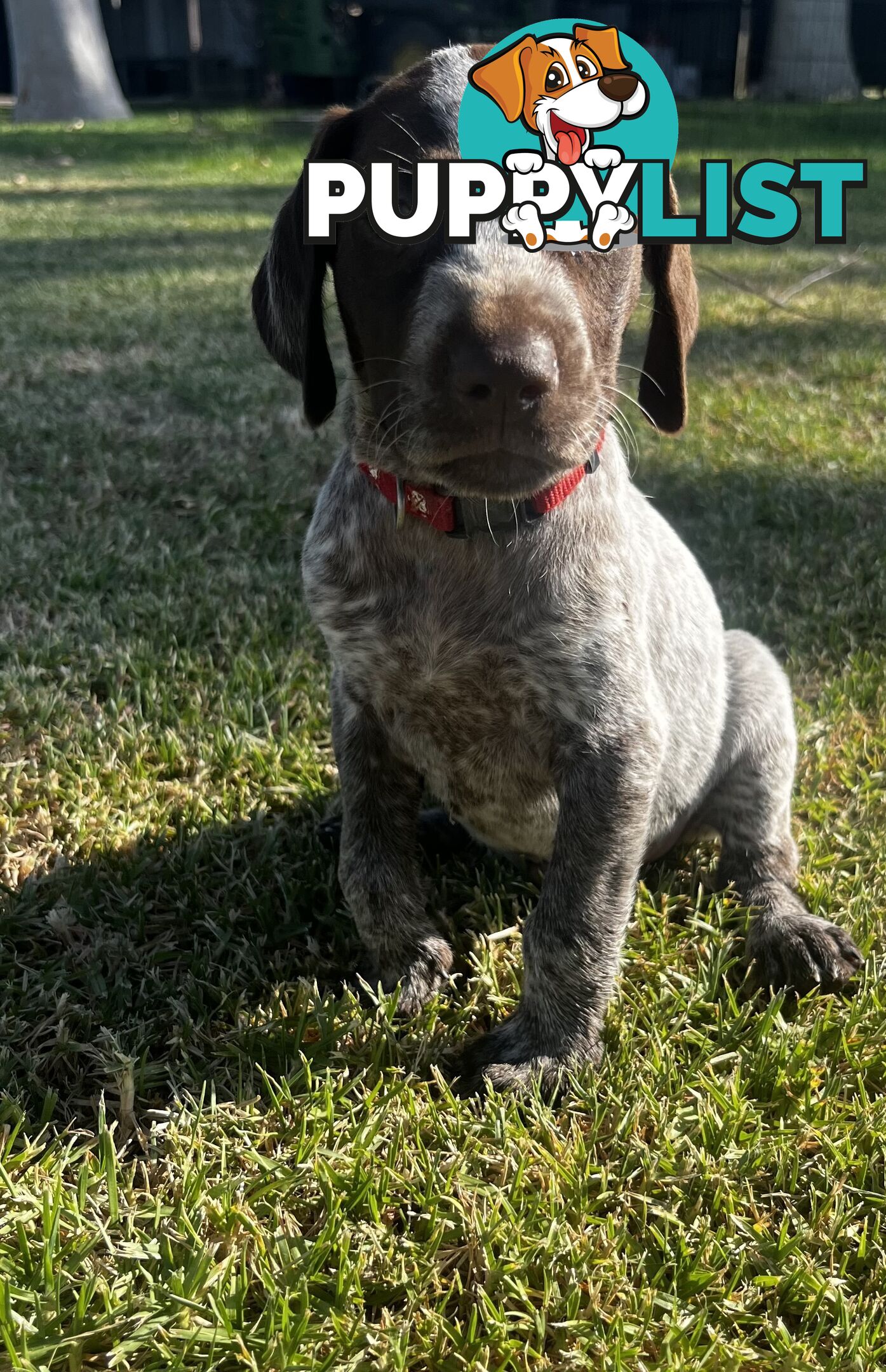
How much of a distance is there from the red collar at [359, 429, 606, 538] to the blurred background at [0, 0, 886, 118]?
56.2 feet

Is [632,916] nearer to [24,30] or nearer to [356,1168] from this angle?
[356,1168]

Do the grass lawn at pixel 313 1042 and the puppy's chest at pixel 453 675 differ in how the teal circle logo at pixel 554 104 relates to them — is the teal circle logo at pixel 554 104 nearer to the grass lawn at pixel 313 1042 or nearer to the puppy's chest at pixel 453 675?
the puppy's chest at pixel 453 675

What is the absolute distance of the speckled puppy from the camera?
1.94 meters

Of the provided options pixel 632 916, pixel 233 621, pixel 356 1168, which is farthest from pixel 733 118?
pixel 356 1168

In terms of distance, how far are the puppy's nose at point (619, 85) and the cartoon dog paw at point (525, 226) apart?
31 cm

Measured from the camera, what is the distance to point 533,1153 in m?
1.99

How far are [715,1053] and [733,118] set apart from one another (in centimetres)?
1234

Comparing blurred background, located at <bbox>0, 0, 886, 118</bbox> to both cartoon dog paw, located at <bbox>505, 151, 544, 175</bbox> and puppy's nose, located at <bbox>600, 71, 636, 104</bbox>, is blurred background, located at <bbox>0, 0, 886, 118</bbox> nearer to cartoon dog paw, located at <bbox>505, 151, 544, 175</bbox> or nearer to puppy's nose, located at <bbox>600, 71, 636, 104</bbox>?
puppy's nose, located at <bbox>600, 71, 636, 104</bbox>

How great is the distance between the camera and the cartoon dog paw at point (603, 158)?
6.97ft

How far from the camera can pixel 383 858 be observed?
2436 mm

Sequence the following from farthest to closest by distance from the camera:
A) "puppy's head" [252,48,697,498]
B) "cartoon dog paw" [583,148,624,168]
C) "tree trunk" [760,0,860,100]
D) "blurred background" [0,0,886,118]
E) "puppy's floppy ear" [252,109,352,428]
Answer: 1. "blurred background" [0,0,886,118]
2. "tree trunk" [760,0,860,100]
3. "puppy's floppy ear" [252,109,352,428]
4. "cartoon dog paw" [583,148,624,168]
5. "puppy's head" [252,48,697,498]

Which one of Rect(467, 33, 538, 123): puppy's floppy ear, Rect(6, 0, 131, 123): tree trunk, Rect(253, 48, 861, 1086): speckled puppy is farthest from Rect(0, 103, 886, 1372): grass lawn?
Rect(6, 0, 131, 123): tree trunk

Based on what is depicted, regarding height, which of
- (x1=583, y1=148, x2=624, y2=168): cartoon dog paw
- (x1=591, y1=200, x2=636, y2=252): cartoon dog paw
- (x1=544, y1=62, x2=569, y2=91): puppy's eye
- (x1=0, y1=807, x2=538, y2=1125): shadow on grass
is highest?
(x1=544, y1=62, x2=569, y2=91): puppy's eye

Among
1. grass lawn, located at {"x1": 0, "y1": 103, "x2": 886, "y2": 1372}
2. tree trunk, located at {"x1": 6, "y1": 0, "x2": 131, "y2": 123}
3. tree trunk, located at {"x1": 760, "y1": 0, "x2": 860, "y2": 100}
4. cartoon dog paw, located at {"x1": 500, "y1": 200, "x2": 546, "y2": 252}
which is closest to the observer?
grass lawn, located at {"x1": 0, "y1": 103, "x2": 886, "y2": 1372}
